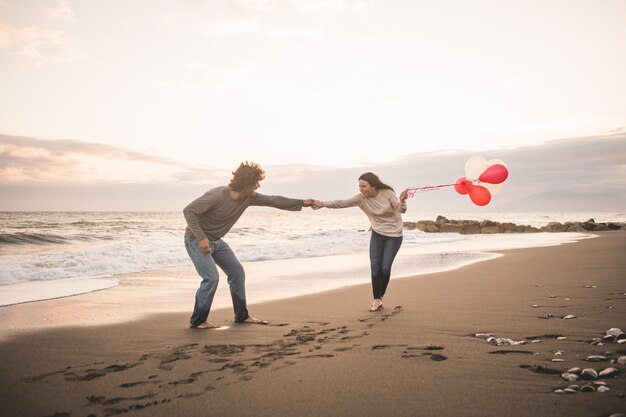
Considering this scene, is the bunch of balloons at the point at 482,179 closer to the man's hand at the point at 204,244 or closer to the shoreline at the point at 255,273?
the shoreline at the point at 255,273

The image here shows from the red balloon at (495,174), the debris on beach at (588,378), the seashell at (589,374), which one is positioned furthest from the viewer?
the red balloon at (495,174)

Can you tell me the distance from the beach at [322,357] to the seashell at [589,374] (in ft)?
0.22

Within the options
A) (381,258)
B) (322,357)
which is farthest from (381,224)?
(322,357)

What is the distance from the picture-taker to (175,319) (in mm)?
6051

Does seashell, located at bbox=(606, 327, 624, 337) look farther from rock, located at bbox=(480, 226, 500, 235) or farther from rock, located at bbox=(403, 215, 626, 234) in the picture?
rock, located at bbox=(480, 226, 500, 235)

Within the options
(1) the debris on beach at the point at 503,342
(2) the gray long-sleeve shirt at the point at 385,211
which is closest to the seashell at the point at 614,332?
(1) the debris on beach at the point at 503,342

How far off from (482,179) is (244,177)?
4582mm

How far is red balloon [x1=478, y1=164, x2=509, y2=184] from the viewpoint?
26.1 feet

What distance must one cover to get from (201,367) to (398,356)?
1.65 meters

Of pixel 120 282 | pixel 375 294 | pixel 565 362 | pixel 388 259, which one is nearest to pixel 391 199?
pixel 388 259

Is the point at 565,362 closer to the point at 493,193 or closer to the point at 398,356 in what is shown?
the point at 398,356

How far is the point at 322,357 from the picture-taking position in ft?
13.1

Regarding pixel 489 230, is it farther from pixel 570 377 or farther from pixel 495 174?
pixel 570 377

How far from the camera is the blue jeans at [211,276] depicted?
550 cm
